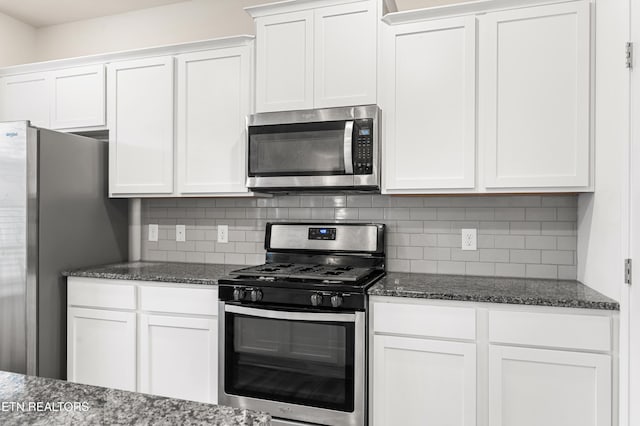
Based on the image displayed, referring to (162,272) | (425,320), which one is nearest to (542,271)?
(425,320)

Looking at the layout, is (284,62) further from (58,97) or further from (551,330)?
(551,330)

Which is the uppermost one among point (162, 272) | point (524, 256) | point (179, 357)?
point (524, 256)

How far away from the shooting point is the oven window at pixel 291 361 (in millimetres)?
2102

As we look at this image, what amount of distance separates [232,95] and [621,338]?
7.62 feet

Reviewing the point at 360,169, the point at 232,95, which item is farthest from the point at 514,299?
the point at 232,95

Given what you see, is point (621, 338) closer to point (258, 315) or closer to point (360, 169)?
point (360, 169)

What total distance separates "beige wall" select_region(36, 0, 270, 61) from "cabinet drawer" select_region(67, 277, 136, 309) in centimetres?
184

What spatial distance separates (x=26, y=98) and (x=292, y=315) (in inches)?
103

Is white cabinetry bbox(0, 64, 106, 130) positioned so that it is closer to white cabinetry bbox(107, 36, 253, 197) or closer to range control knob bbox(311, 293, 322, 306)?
white cabinetry bbox(107, 36, 253, 197)

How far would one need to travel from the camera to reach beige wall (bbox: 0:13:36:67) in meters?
3.42

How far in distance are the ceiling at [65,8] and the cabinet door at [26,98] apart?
604 millimetres

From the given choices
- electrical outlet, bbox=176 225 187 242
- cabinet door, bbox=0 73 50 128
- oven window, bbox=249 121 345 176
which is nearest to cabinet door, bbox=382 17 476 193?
oven window, bbox=249 121 345 176

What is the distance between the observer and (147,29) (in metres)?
3.34

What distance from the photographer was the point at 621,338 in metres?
1.73
